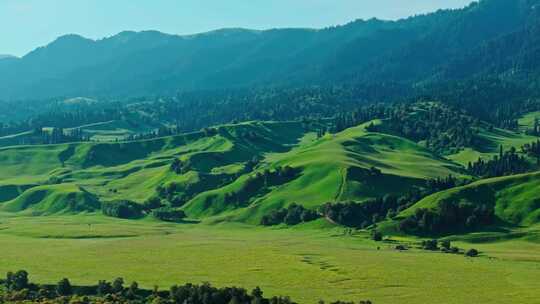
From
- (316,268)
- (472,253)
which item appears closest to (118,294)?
(316,268)

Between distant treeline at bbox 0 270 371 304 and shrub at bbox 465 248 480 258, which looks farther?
shrub at bbox 465 248 480 258

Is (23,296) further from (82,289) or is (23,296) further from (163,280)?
(163,280)

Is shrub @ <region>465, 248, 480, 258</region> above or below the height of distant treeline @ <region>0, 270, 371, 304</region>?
above

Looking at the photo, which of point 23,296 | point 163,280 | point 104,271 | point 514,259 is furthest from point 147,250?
point 514,259

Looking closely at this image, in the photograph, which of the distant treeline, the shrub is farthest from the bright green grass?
the distant treeline

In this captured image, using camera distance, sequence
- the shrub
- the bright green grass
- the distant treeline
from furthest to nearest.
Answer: the shrub → the bright green grass → the distant treeline

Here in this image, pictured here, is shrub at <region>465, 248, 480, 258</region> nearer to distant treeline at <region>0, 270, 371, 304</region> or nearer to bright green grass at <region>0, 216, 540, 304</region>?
bright green grass at <region>0, 216, 540, 304</region>

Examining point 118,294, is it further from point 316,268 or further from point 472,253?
point 472,253

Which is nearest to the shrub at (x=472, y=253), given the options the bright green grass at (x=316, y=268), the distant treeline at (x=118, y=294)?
the bright green grass at (x=316, y=268)
